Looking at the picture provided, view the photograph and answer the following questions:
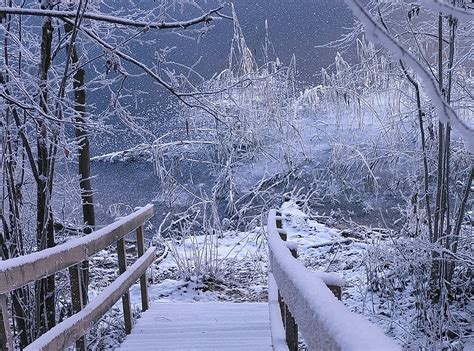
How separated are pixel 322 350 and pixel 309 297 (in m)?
0.20

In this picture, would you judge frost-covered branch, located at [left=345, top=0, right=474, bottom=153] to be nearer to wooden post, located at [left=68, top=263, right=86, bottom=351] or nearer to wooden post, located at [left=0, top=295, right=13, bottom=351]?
wooden post, located at [left=0, top=295, right=13, bottom=351]

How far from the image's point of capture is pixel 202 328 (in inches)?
153

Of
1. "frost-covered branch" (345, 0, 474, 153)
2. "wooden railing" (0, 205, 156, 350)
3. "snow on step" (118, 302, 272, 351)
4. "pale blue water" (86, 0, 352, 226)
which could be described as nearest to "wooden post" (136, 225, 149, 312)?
"snow on step" (118, 302, 272, 351)

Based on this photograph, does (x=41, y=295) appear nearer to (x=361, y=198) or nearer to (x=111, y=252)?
(x=111, y=252)

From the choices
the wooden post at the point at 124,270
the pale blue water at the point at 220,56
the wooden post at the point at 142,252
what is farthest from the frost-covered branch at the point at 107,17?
the pale blue water at the point at 220,56

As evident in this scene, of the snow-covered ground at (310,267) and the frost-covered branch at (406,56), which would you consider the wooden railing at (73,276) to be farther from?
the snow-covered ground at (310,267)

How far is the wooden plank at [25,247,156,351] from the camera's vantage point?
7.06ft

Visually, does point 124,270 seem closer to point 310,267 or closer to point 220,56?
point 310,267

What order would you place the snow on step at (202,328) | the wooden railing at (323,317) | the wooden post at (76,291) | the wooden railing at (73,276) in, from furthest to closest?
the snow on step at (202,328)
the wooden post at (76,291)
the wooden railing at (73,276)
the wooden railing at (323,317)

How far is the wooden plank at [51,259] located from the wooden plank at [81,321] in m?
0.25

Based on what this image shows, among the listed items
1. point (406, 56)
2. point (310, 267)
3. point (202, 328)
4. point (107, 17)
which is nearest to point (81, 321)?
point (202, 328)

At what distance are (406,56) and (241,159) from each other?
1084 cm

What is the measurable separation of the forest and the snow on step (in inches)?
18.5

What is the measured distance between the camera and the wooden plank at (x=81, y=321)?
215cm
